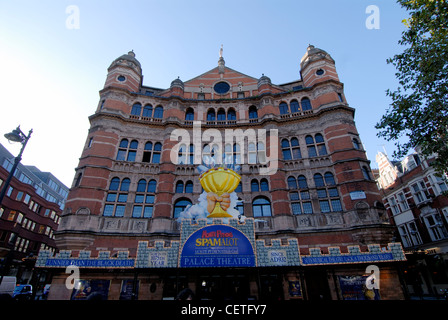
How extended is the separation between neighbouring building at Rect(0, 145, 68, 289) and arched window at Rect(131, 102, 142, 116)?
71.0ft

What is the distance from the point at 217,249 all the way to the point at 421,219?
2643cm

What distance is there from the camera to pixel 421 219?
26.4 m

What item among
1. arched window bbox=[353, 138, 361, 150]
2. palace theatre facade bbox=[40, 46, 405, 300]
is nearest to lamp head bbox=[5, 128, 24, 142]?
palace theatre facade bbox=[40, 46, 405, 300]

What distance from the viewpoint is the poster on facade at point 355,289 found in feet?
46.7

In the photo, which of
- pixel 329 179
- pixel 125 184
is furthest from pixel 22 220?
pixel 329 179

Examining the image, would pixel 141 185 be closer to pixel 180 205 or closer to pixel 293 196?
pixel 180 205

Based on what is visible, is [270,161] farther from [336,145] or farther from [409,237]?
[409,237]

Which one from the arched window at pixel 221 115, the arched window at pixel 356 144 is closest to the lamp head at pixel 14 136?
the arched window at pixel 221 115

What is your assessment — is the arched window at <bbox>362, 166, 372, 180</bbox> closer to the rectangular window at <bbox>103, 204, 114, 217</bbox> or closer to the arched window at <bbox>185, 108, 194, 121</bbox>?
the arched window at <bbox>185, 108, 194, 121</bbox>

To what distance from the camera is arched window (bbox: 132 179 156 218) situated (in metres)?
18.9

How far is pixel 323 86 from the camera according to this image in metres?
23.0

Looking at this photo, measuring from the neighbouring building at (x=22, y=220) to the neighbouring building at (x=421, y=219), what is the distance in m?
43.5
